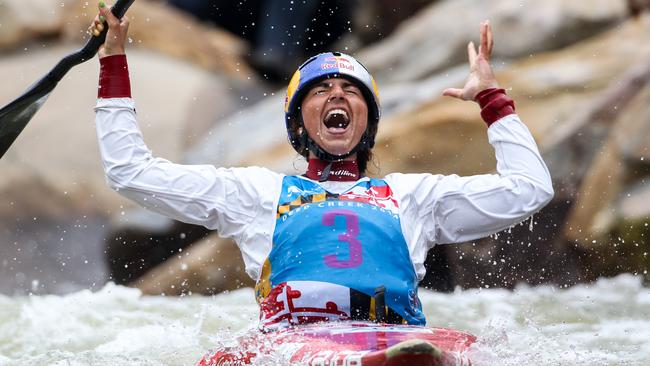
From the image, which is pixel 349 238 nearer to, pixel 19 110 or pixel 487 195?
pixel 487 195

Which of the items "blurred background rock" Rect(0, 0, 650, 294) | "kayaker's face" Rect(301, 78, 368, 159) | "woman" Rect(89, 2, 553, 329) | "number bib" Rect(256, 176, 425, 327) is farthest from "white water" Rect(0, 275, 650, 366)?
"kayaker's face" Rect(301, 78, 368, 159)

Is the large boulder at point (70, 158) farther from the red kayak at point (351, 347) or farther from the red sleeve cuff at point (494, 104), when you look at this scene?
the red kayak at point (351, 347)

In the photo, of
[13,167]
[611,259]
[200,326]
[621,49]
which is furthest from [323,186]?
[13,167]

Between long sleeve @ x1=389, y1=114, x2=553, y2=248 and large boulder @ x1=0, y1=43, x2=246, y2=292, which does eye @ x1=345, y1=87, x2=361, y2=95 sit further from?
large boulder @ x1=0, y1=43, x2=246, y2=292

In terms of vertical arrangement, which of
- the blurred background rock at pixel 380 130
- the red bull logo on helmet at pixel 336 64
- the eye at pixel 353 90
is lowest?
the eye at pixel 353 90

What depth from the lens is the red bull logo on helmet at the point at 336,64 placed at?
5035 mm

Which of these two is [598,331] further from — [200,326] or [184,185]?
[184,185]

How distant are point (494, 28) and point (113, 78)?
255 inches

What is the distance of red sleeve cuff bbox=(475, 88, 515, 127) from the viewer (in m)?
4.90

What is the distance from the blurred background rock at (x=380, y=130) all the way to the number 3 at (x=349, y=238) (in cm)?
318

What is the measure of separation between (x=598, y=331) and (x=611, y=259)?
1.77 meters

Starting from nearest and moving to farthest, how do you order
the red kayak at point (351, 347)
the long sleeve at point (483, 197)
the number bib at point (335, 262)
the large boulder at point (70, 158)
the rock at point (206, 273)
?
the red kayak at point (351, 347)
the number bib at point (335, 262)
the long sleeve at point (483, 197)
the rock at point (206, 273)
the large boulder at point (70, 158)

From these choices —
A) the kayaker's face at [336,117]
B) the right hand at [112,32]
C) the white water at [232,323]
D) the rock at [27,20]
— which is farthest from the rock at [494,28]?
the right hand at [112,32]

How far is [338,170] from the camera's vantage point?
4977 mm
